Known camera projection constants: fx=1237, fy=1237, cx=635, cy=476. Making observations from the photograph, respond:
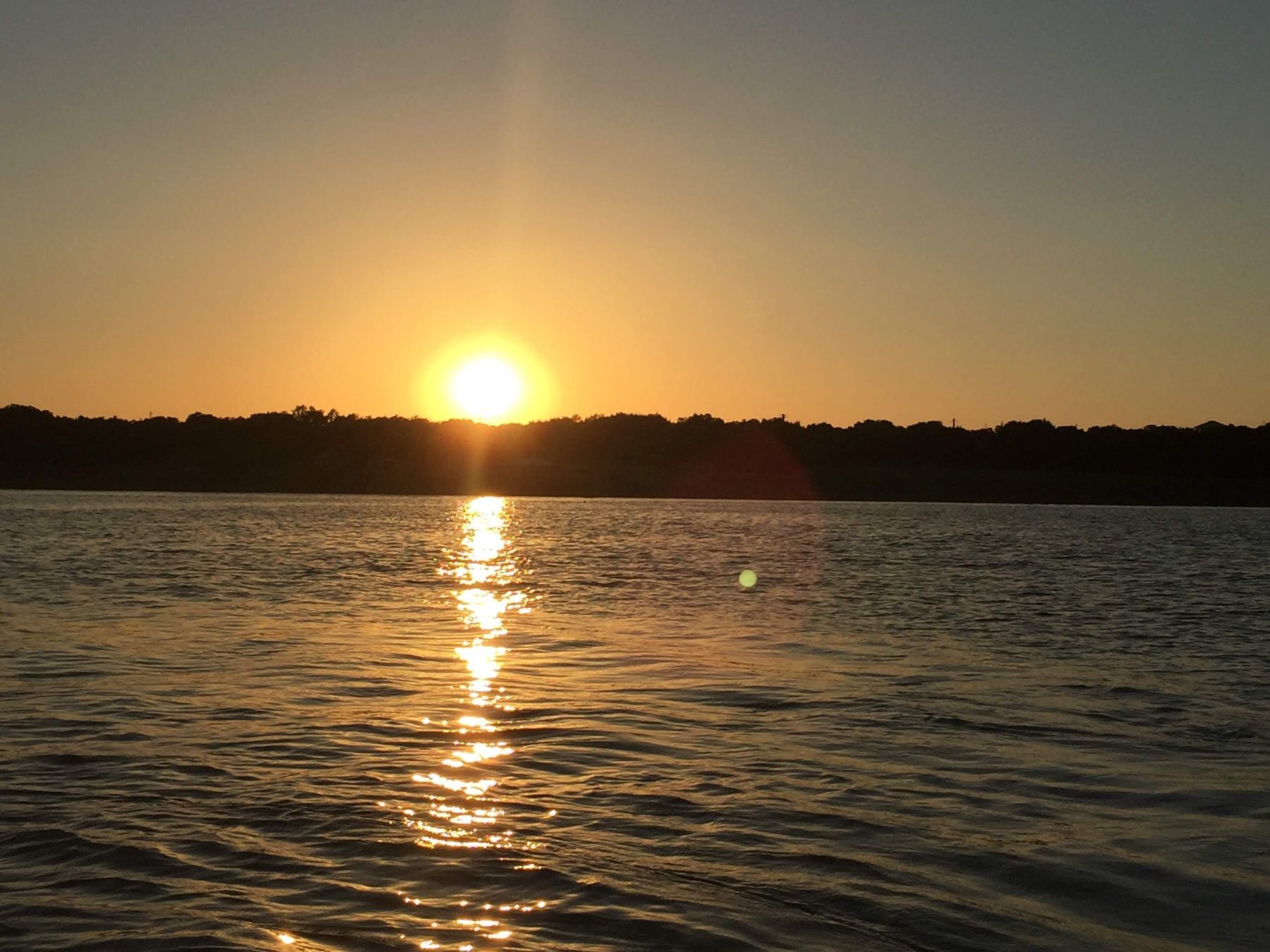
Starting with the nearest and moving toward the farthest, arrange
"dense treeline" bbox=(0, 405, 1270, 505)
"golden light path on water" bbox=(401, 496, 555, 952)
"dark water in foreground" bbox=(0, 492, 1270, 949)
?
1. "golden light path on water" bbox=(401, 496, 555, 952)
2. "dark water in foreground" bbox=(0, 492, 1270, 949)
3. "dense treeline" bbox=(0, 405, 1270, 505)

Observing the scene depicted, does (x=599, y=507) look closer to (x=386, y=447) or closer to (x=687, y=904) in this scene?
(x=386, y=447)

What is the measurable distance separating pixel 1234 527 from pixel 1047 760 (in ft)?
288

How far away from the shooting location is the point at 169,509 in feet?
295

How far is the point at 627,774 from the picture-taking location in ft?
37.5

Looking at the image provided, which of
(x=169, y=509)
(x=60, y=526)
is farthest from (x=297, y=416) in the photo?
(x=60, y=526)

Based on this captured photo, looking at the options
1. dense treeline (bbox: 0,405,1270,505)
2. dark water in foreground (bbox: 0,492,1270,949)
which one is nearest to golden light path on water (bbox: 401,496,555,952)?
dark water in foreground (bbox: 0,492,1270,949)

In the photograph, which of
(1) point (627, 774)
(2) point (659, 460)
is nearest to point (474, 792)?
(1) point (627, 774)

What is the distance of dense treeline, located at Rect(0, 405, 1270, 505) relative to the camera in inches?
5689

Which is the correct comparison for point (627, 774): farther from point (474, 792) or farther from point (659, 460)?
point (659, 460)

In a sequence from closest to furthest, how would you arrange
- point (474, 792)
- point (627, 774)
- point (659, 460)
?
point (474, 792)
point (627, 774)
point (659, 460)

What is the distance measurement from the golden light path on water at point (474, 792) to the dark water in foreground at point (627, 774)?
40 millimetres

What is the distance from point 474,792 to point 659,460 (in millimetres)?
143302

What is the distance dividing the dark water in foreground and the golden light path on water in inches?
1.6

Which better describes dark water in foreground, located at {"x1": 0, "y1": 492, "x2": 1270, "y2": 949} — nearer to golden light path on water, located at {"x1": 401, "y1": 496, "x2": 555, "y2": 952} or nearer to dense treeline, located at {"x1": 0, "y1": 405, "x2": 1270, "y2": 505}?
golden light path on water, located at {"x1": 401, "y1": 496, "x2": 555, "y2": 952}
